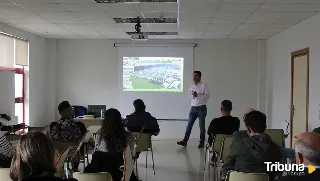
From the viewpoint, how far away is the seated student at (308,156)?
1910 millimetres

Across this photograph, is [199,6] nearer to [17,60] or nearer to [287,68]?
[287,68]

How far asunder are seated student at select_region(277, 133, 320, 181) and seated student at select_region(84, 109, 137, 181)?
2.06 metres

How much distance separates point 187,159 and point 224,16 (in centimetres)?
269

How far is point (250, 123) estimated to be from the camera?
3.36 meters

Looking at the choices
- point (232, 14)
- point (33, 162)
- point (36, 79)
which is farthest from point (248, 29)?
point (33, 162)

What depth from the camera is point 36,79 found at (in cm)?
880

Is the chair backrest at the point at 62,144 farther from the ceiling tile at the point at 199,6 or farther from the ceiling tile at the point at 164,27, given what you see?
the ceiling tile at the point at 164,27

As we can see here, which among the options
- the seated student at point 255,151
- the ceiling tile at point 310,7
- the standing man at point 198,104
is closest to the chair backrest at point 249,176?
the seated student at point 255,151

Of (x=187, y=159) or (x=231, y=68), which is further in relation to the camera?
(x=231, y=68)

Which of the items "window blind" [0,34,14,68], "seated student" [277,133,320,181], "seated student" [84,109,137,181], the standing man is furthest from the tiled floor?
"seated student" [277,133,320,181]

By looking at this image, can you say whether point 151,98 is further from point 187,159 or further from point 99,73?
point 187,159

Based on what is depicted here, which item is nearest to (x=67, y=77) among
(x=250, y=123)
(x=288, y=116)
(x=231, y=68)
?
(x=231, y=68)

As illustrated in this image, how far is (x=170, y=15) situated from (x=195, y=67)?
3.38 m

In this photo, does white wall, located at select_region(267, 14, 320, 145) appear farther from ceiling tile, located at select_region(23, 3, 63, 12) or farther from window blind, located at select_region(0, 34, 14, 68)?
window blind, located at select_region(0, 34, 14, 68)
